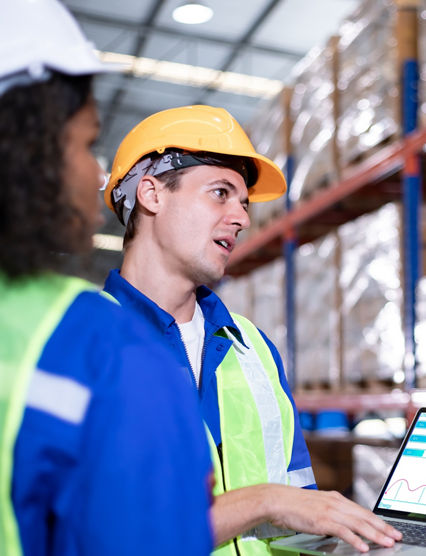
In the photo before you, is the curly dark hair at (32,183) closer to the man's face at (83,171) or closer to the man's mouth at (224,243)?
the man's face at (83,171)

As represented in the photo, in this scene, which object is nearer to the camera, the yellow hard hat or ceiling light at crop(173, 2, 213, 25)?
the yellow hard hat

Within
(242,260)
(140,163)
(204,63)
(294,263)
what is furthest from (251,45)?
(140,163)

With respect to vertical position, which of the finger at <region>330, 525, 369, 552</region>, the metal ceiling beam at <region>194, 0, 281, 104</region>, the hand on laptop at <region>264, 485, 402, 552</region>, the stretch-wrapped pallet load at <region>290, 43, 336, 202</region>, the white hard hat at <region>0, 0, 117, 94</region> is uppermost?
the metal ceiling beam at <region>194, 0, 281, 104</region>

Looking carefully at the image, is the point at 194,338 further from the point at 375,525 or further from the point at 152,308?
the point at 375,525

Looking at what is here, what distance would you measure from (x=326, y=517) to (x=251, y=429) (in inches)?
18.1

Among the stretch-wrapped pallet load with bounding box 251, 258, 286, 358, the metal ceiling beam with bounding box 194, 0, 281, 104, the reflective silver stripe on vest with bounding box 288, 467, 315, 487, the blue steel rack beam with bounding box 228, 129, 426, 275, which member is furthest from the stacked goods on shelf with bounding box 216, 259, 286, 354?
the metal ceiling beam with bounding box 194, 0, 281, 104

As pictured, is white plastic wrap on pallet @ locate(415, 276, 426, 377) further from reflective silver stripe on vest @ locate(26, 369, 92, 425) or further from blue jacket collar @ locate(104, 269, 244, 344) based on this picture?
reflective silver stripe on vest @ locate(26, 369, 92, 425)

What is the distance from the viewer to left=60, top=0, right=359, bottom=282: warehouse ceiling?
11.4 m

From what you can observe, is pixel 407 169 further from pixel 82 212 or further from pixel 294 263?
pixel 82 212

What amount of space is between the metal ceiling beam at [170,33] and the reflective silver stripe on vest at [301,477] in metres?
10.9

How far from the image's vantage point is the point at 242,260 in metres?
6.85

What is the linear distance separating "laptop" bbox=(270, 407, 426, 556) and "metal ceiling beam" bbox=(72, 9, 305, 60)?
36.2 feet

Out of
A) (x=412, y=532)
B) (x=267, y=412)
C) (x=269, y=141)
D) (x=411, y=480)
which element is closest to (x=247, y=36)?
(x=269, y=141)

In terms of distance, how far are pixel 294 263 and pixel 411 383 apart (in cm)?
204
